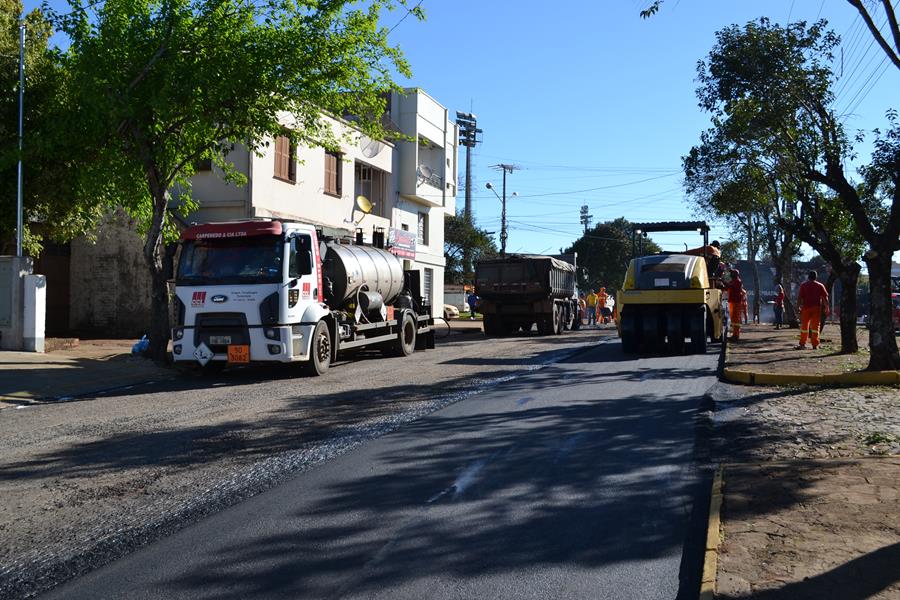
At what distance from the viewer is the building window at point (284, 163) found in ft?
79.8

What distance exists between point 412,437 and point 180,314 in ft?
23.0

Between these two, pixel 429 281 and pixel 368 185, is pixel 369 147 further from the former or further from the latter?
pixel 429 281

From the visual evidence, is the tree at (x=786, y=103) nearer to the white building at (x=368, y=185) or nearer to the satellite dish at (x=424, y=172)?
the white building at (x=368, y=185)

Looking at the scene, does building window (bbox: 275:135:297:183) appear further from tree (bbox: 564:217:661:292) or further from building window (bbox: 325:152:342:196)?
tree (bbox: 564:217:661:292)

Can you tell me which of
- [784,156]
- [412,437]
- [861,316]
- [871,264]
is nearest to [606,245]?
[861,316]

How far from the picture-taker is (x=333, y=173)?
28.1 meters

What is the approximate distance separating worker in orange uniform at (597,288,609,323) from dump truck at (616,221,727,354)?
21807mm

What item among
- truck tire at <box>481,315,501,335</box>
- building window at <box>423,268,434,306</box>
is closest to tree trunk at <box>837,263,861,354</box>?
truck tire at <box>481,315,501,335</box>

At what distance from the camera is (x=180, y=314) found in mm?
13477

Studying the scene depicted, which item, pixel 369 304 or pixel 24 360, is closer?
pixel 24 360

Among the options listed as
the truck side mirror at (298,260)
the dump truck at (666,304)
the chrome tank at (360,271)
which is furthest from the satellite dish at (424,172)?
the truck side mirror at (298,260)

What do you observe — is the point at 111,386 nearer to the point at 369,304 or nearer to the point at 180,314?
the point at 180,314

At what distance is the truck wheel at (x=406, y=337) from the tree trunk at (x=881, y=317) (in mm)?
9369

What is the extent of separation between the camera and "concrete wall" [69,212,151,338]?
2266 cm
